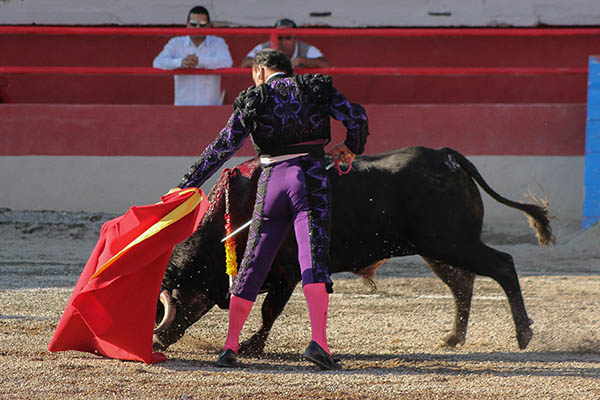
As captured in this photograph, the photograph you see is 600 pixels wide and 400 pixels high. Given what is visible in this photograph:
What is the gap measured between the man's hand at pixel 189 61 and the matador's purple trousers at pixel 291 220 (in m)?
4.99

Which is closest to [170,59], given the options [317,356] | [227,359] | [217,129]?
[217,129]

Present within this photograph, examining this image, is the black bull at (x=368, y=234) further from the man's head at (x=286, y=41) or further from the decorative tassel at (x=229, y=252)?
the man's head at (x=286, y=41)

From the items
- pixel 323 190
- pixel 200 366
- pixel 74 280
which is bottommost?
pixel 74 280

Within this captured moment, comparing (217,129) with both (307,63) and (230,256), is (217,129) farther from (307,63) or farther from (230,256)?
(230,256)

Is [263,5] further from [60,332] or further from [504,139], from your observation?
[60,332]

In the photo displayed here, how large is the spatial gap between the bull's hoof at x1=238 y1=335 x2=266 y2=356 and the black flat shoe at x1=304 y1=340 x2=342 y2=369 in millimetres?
604

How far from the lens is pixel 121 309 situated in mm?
4480

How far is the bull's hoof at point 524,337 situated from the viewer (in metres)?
5.12

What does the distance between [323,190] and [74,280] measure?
127 inches

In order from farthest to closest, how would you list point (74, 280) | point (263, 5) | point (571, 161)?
1. point (263, 5)
2. point (571, 161)
3. point (74, 280)

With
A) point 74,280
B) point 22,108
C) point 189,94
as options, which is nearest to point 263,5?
point 189,94

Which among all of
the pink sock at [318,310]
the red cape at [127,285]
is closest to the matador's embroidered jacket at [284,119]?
the red cape at [127,285]

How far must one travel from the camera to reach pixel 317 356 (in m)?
4.34

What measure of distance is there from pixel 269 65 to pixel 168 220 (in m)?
0.86
